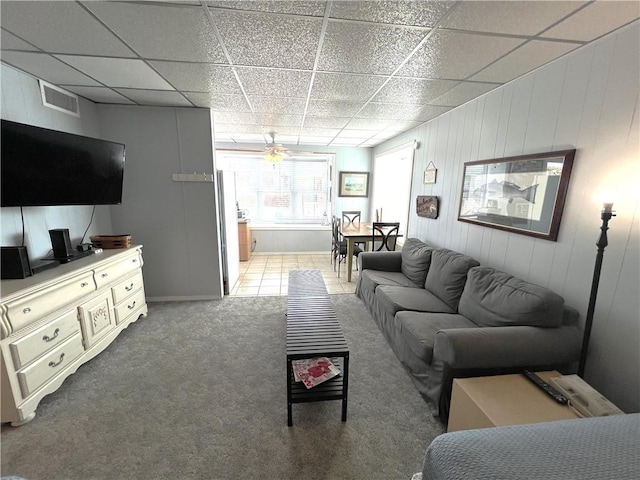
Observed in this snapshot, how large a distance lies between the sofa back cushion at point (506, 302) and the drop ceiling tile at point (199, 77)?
2.65 metres

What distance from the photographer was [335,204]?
6.07m

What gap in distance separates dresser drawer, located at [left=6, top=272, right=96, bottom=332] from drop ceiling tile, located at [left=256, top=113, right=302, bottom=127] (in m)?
2.61

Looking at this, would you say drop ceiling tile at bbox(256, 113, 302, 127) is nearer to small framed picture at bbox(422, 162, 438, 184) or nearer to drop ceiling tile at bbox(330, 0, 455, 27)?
small framed picture at bbox(422, 162, 438, 184)

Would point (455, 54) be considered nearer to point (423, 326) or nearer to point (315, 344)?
point (423, 326)

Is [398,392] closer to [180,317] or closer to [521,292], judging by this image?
[521,292]

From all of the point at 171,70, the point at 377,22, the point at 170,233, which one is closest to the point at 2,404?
the point at 170,233

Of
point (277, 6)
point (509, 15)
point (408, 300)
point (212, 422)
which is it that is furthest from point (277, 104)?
point (212, 422)

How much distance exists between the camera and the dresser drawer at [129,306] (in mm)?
2562

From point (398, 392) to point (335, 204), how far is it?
4.54 m

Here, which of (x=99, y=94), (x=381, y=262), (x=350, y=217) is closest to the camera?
(x=99, y=94)

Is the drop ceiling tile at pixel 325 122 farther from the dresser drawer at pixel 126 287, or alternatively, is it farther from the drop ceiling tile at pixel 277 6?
the dresser drawer at pixel 126 287

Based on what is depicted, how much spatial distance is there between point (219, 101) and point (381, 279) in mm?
2691

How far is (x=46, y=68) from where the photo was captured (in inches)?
80.8

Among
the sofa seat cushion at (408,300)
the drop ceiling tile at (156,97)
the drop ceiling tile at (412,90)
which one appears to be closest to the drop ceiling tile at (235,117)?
the drop ceiling tile at (156,97)
